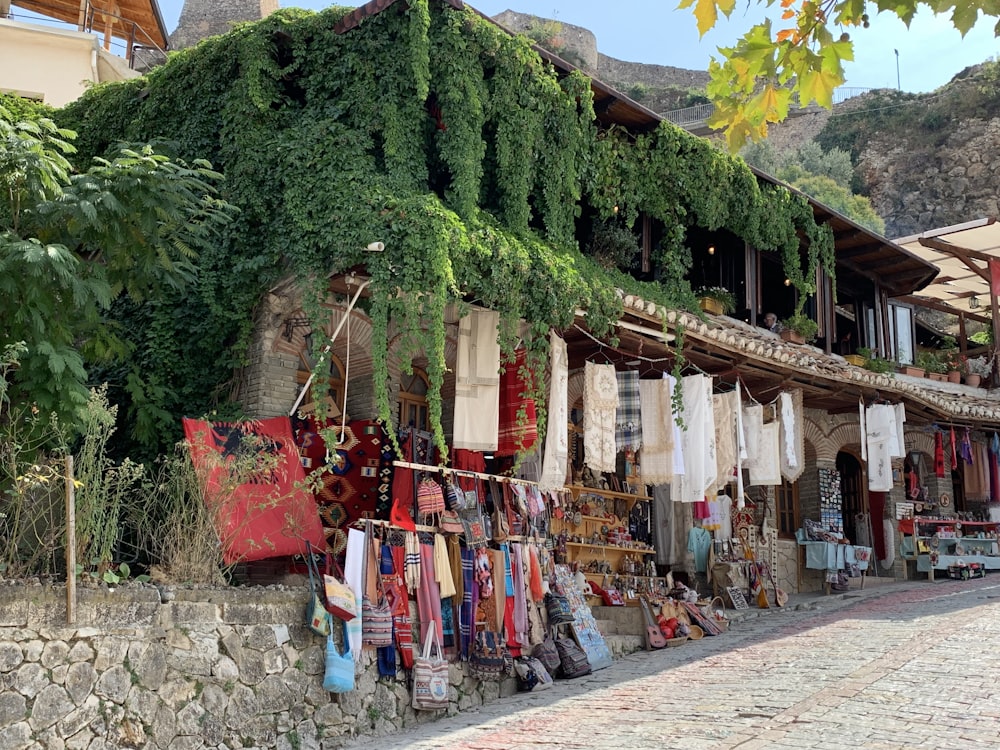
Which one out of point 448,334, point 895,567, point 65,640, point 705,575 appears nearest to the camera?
point 65,640

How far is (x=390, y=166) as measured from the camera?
1011 centimetres

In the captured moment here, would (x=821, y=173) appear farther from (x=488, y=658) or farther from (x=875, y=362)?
(x=488, y=658)

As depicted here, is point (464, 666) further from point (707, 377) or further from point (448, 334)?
point (707, 377)

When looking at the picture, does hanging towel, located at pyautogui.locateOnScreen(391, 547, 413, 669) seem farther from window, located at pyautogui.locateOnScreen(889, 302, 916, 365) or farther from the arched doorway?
window, located at pyautogui.locateOnScreen(889, 302, 916, 365)

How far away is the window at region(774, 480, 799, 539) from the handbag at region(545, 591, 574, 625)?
7351 millimetres

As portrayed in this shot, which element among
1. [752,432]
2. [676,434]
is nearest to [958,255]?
[752,432]

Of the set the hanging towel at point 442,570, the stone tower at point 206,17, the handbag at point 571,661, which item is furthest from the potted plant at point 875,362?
the stone tower at point 206,17

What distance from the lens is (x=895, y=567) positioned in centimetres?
1825

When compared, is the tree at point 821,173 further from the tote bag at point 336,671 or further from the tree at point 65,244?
the tote bag at point 336,671

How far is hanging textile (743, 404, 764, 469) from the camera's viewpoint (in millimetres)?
13695

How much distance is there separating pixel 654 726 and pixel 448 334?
5266 millimetres

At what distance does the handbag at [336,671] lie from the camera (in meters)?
8.20

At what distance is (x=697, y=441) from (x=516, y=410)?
245 cm

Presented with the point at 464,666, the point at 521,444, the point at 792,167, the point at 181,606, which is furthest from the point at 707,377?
the point at 792,167
